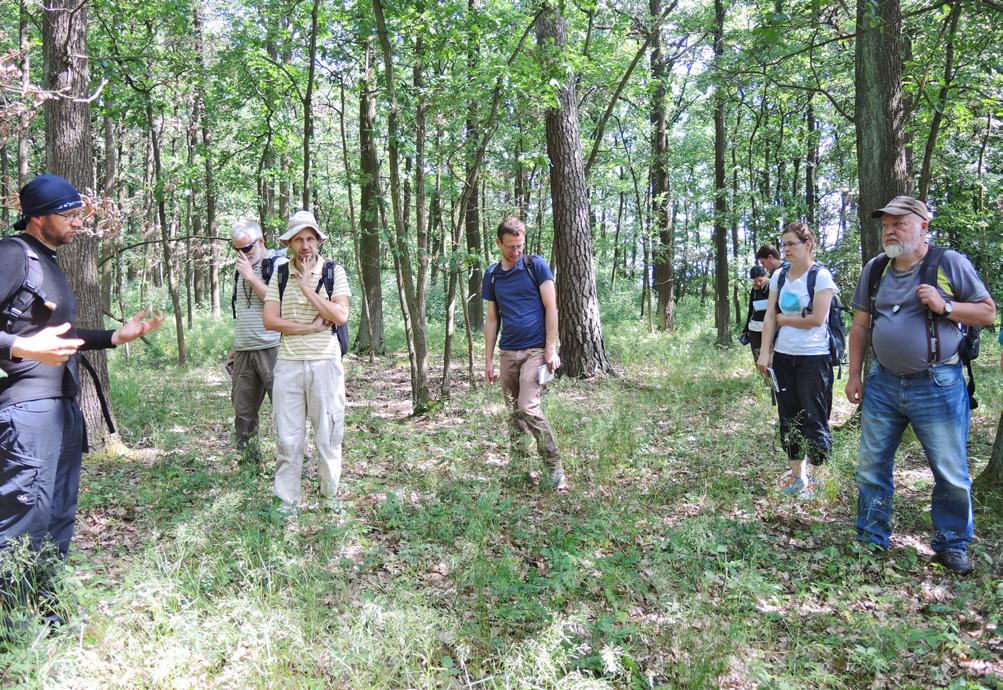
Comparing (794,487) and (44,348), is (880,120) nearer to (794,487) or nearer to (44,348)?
(794,487)

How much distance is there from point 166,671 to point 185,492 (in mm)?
3037

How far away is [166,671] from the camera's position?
245 centimetres

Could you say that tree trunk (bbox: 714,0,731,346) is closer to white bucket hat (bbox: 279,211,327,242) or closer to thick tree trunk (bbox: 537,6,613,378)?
thick tree trunk (bbox: 537,6,613,378)

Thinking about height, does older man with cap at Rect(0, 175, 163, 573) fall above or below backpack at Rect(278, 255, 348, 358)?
below

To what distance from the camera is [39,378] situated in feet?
9.64

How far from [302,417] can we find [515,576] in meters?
1.99

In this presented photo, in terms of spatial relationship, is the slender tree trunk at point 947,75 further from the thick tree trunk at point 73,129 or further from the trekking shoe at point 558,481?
the thick tree trunk at point 73,129

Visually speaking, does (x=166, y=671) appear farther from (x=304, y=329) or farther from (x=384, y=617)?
(x=304, y=329)

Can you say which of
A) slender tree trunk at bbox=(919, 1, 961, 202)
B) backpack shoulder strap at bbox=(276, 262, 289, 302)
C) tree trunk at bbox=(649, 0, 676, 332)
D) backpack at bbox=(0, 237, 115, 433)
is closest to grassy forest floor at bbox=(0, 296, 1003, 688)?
backpack at bbox=(0, 237, 115, 433)

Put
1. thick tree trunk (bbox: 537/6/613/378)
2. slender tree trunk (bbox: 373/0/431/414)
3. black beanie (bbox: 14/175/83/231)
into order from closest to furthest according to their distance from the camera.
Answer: black beanie (bbox: 14/175/83/231) → slender tree trunk (bbox: 373/0/431/414) → thick tree trunk (bbox: 537/6/613/378)

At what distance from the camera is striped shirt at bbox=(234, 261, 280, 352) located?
18.5ft

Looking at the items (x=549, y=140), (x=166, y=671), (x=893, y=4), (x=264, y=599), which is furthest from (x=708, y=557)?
(x=549, y=140)

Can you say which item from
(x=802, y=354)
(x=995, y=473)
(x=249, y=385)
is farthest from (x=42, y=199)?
(x=995, y=473)

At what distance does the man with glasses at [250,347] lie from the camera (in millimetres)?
5598
